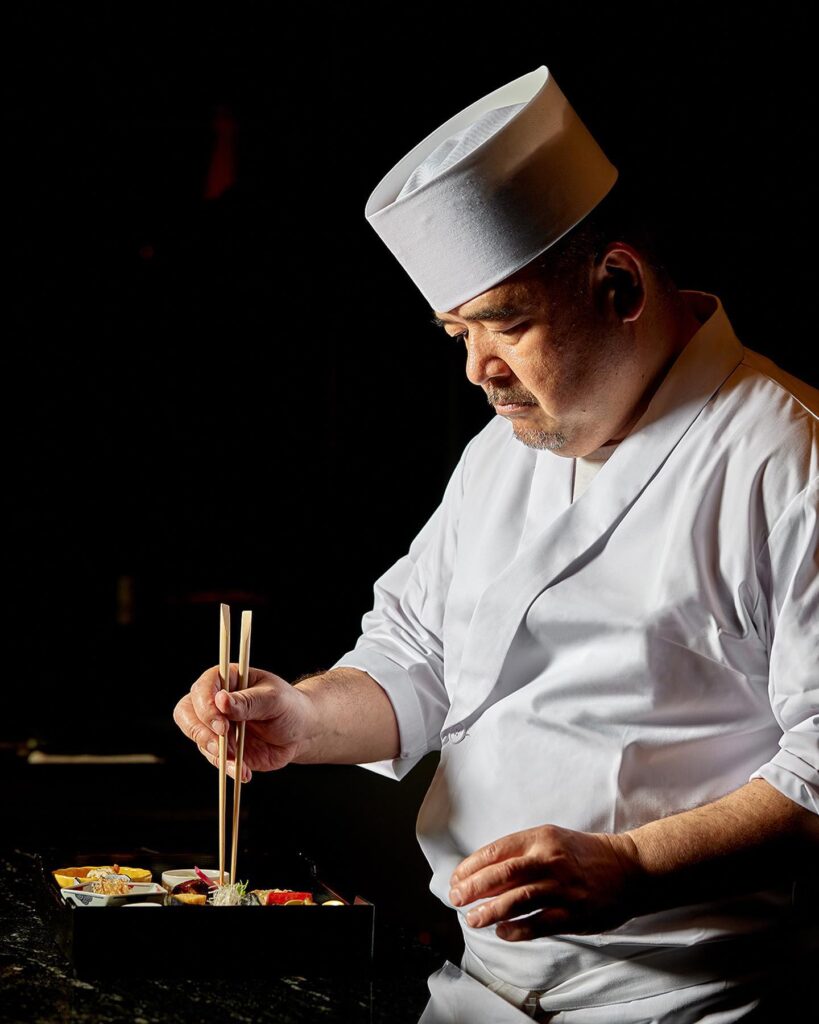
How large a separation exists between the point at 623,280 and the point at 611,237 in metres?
0.08

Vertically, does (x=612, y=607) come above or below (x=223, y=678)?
above

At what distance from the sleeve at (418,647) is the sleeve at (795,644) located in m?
0.57

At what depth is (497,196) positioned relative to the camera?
1.59 m

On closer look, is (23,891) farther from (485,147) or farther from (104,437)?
A: (104,437)

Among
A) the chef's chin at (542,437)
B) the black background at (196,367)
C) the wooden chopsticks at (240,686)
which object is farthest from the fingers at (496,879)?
the black background at (196,367)

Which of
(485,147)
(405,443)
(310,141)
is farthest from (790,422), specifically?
(310,141)

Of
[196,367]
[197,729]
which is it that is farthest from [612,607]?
[196,367]

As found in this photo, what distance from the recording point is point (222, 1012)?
121cm

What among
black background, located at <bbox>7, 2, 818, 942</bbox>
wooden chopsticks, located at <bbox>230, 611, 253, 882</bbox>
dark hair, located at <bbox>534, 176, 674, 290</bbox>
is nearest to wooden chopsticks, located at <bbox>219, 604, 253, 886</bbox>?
wooden chopsticks, located at <bbox>230, 611, 253, 882</bbox>

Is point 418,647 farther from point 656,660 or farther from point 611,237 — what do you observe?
point 611,237

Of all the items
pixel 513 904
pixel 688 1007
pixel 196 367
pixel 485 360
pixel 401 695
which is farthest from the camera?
pixel 196 367

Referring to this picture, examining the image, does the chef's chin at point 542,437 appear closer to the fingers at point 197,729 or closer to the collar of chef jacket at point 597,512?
the collar of chef jacket at point 597,512

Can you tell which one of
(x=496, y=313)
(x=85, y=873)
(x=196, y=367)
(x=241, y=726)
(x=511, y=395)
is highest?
(x=496, y=313)

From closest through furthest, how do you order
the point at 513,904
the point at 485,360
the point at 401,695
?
the point at 513,904 → the point at 485,360 → the point at 401,695
